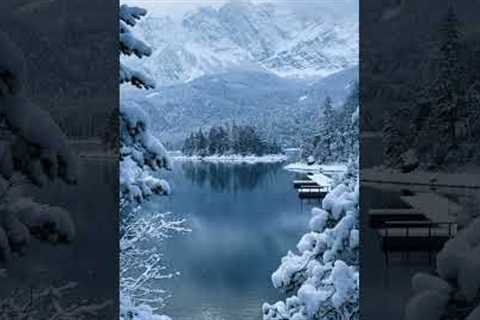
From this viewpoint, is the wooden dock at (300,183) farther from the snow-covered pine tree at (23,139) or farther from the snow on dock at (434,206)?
the snow-covered pine tree at (23,139)

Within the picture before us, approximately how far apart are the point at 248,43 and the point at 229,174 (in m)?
0.79

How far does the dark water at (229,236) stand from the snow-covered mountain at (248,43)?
0.60m

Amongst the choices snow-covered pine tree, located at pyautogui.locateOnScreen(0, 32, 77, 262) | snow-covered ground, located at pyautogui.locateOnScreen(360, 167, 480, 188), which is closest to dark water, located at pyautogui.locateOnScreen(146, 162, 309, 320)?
snow-covered ground, located at pyautogui.locateOnScreen(360, 167, 480, 188)

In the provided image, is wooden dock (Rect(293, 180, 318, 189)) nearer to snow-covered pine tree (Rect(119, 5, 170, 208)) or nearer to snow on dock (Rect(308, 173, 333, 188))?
snow on dock (Rect(308, 173, 333, 188))

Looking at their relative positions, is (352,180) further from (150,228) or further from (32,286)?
(32,286)

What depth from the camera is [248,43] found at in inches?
159

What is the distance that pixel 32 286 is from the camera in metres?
3.09

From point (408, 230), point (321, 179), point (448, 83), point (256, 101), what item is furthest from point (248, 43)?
point (408, 230)

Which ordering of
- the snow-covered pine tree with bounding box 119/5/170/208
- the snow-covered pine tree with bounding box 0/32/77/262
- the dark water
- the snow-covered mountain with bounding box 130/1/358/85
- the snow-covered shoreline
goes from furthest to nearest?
the snow-covered mountain with bounding box 130/1/358/85
the snow-covered shoreline
the dark water
the snow-covered pine tree with bounding box 119/5/170/208
the snow-covered pine tree with bounding box 0/32/77/262

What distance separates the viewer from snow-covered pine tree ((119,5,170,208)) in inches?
129

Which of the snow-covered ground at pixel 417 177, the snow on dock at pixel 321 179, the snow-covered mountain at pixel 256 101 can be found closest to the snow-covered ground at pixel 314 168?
the snow on dock at pixel 321 179

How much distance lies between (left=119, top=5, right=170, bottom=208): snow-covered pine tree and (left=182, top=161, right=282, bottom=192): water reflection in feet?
1.41

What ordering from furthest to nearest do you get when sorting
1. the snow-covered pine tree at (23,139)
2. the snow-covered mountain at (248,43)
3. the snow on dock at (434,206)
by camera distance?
the snow-covered mountain at (248,43), the snow on dock at (434,206), the snow-covered pine tree at (23,139)

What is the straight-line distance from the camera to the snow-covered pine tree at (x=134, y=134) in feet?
10.8
